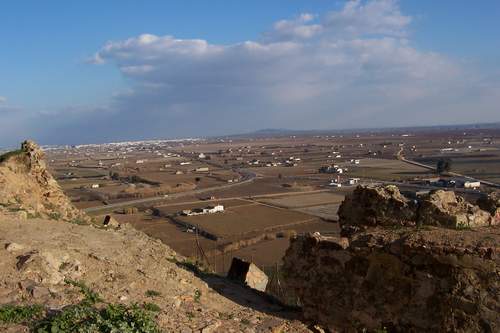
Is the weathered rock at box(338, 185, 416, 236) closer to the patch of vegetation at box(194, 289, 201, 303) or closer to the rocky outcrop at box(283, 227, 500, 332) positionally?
the rocky outcrop at box(283, 227, 500, 332)

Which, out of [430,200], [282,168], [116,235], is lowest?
[282,168]

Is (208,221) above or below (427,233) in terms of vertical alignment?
below

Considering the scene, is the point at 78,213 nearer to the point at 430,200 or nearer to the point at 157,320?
the point at 157,320

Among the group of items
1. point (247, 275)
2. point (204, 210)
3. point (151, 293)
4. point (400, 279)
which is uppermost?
point (400, 279)

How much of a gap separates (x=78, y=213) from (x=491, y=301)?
1613 centimetres

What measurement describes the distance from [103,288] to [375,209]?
800 centimetres

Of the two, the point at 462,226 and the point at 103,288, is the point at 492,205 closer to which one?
the point at 462,226

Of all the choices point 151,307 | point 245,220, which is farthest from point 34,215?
point 245,220

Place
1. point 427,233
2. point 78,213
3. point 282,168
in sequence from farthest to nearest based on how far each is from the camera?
point 282,168 → point 78,213 → point 427,233

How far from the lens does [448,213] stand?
13.9 meters

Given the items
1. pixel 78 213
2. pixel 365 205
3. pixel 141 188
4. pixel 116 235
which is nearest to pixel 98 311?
pixel 116 235

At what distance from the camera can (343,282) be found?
13.3 m

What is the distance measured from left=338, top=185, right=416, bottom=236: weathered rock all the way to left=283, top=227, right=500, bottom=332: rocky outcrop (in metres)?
0.92

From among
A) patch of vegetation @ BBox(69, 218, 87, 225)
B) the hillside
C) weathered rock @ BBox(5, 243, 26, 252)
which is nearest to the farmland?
patch of vegetation @ BBox(69, 218, 87, 225)
